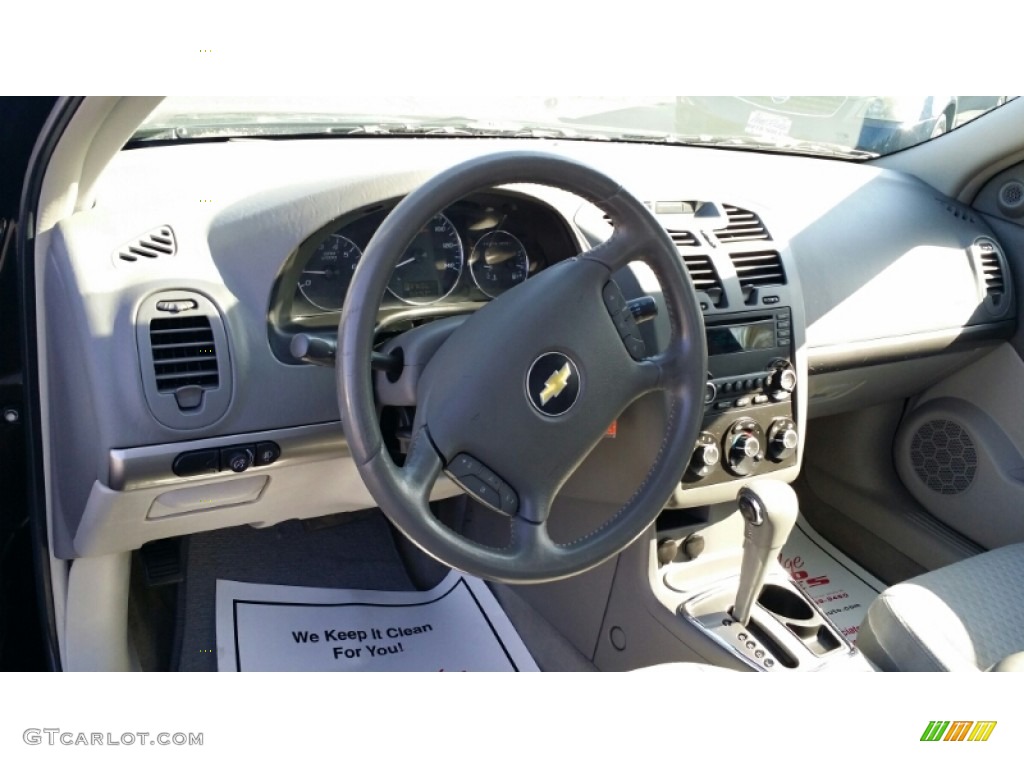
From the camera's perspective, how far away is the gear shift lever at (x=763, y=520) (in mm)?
1651

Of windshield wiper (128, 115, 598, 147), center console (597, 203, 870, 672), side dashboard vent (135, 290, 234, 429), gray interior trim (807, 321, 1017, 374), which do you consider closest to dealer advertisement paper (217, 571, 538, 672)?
center console (597, 203, 870, 672)

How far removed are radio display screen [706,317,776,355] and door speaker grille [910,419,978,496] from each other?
3.03 ft

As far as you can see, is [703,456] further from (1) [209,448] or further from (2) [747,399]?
(1) [209,448]

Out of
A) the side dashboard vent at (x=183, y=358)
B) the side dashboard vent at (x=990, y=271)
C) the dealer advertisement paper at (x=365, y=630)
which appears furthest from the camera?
the side dashboard vent at (x=990, y=271)

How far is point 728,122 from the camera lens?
6.81 feet

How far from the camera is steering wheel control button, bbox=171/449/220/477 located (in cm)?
141

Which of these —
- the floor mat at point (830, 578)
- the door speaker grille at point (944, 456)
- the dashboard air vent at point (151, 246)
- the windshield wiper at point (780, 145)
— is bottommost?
the floor mat at point (830, 578)

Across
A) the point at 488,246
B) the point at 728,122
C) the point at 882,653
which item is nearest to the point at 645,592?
the point at 882,653

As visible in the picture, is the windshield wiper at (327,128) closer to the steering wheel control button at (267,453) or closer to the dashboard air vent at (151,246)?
the dashboard air vent at (151,246)

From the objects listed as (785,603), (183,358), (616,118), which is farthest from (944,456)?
(183,358)

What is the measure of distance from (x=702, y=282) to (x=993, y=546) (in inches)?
48.8

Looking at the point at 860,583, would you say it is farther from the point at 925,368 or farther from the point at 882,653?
the point at 882,653

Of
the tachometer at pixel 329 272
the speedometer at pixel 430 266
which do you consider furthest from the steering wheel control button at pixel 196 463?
the speedometer at pixel 430 266

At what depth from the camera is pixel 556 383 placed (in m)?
1.28
